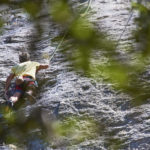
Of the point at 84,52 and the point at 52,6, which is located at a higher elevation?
the point at 52,6

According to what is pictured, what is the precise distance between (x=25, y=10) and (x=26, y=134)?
66cm

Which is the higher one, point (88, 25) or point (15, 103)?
point (88, 25)

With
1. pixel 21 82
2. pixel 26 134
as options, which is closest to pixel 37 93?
pixel 21 82

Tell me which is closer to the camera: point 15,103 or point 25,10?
point 25,10

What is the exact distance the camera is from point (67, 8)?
3.07 feet

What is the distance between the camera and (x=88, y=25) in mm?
965

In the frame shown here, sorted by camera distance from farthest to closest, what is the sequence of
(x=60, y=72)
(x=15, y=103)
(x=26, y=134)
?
1. (x=60, y=72)
2. (x=15, y=103)
3. (x=26, y=134)

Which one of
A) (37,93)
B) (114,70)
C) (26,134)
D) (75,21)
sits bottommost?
→ (37,93)

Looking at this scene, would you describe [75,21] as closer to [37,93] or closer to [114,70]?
[114,70]

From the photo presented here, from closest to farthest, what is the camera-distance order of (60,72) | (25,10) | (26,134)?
(25,10) < (26,134) < (60,72)

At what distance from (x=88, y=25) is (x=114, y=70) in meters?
0.11

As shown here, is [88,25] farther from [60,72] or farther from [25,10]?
[60,72]

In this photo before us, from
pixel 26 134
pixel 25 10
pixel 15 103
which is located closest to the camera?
pixel 25 10

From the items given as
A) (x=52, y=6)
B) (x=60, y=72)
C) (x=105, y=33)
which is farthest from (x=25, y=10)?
(x=60, y=72)
